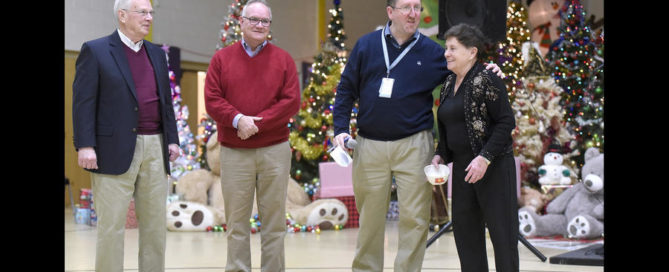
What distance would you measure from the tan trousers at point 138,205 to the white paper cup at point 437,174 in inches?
51.7

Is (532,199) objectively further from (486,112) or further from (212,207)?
(486,112)

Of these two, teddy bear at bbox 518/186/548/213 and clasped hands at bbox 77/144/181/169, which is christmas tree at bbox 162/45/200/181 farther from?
clasped hands at bbox 77/144/181/169

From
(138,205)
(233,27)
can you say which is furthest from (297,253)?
(233,27)

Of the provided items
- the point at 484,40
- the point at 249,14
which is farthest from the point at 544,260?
the point at 249,14

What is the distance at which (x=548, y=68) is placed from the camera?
11.2m

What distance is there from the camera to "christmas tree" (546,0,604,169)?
385 inches

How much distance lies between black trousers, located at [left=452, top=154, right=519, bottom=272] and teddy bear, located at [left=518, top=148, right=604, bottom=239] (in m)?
3.74

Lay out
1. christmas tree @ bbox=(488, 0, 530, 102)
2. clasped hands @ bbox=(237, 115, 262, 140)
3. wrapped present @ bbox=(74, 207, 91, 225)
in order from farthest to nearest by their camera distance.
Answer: christmas tree @ bbox=(488, 0, 530, 102), wrapped present @ bbox=(74, 207, 91, 225), clasped hands @ bbox=(237, 115, 262, 140)

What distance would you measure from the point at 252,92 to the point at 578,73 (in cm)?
750

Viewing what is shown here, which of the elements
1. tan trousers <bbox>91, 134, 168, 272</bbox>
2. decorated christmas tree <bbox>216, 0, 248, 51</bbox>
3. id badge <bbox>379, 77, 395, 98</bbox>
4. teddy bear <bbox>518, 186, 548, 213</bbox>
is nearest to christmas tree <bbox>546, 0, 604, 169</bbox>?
teddy bear <bbox>518, 186, 548, 213</bbox>

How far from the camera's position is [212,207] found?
851 cm

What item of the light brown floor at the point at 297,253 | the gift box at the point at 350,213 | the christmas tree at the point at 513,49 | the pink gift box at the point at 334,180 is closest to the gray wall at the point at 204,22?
the pink gift box at the point at 334,180
